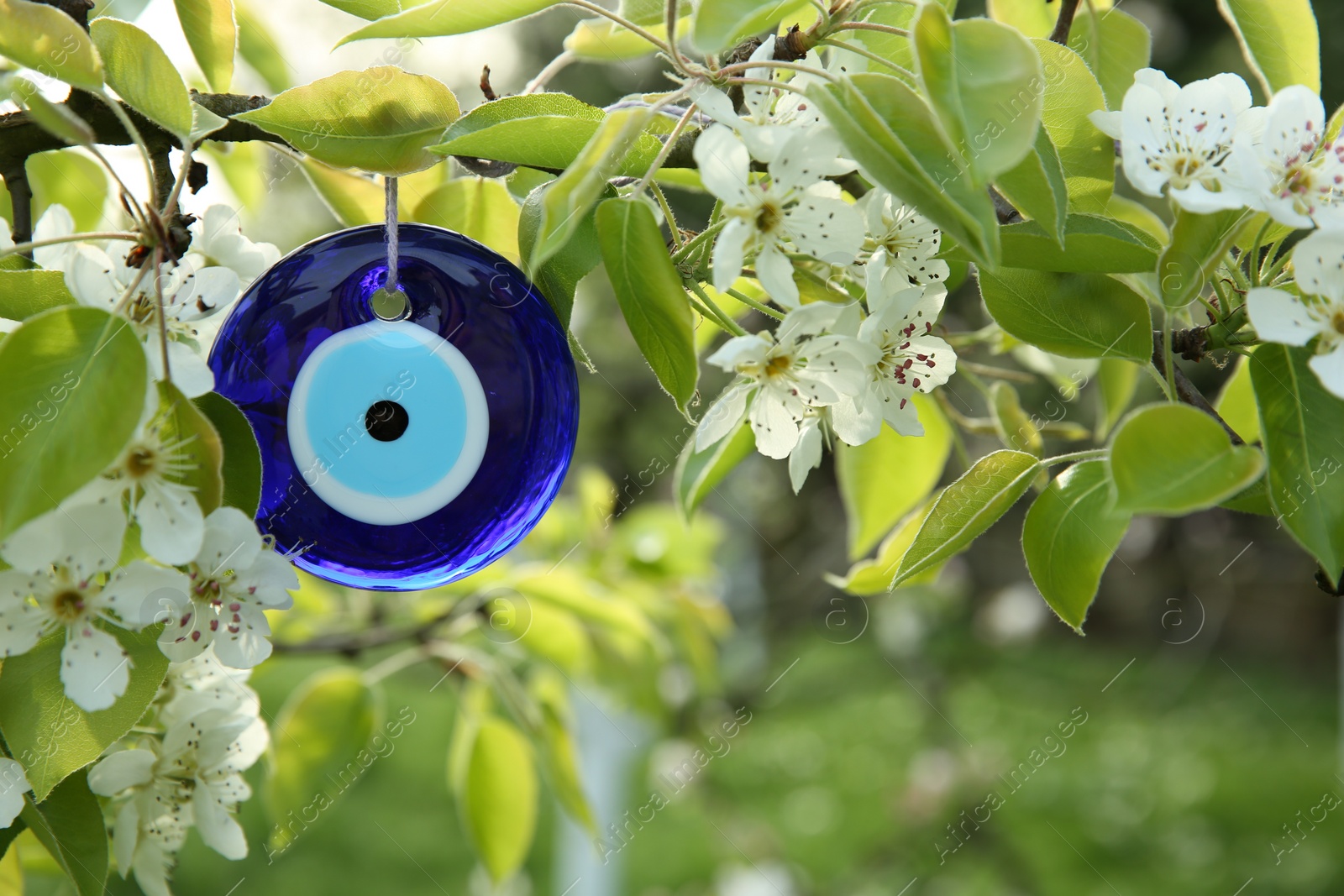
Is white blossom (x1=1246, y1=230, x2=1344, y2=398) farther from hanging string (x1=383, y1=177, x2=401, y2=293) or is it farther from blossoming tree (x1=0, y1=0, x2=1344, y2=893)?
hanging string (x1=383, y1=177, x2=401, y2=293)

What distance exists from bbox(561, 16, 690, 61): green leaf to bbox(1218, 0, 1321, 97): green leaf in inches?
12.5

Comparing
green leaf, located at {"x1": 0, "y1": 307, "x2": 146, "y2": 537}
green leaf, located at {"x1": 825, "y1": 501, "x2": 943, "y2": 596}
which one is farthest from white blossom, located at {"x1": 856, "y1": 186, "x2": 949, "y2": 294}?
green leaf, located at {"x1": 0, "y1": 307, "x2": 146, "y2": 537}

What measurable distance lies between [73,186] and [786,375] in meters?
0.70

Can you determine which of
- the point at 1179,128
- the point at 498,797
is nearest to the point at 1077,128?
the point at 1179,128

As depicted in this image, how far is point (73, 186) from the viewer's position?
2.80 ft

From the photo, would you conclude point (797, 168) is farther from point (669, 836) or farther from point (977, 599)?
point (977, 599)

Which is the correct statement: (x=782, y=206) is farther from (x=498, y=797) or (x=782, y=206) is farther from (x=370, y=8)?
(x=498, y=797)

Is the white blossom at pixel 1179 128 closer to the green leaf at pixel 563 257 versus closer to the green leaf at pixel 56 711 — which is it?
the green leaf at pixel 563 257

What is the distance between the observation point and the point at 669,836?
9.72 feet

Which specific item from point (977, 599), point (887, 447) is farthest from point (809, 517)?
point (887, 447)

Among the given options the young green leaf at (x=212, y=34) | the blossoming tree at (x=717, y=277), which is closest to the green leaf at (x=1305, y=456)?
the blossoming tree at (x=717, y=277)

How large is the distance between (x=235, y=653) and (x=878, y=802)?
329 centimetres

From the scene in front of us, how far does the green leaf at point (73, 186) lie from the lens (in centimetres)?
84

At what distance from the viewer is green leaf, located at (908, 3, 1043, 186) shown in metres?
0.37
